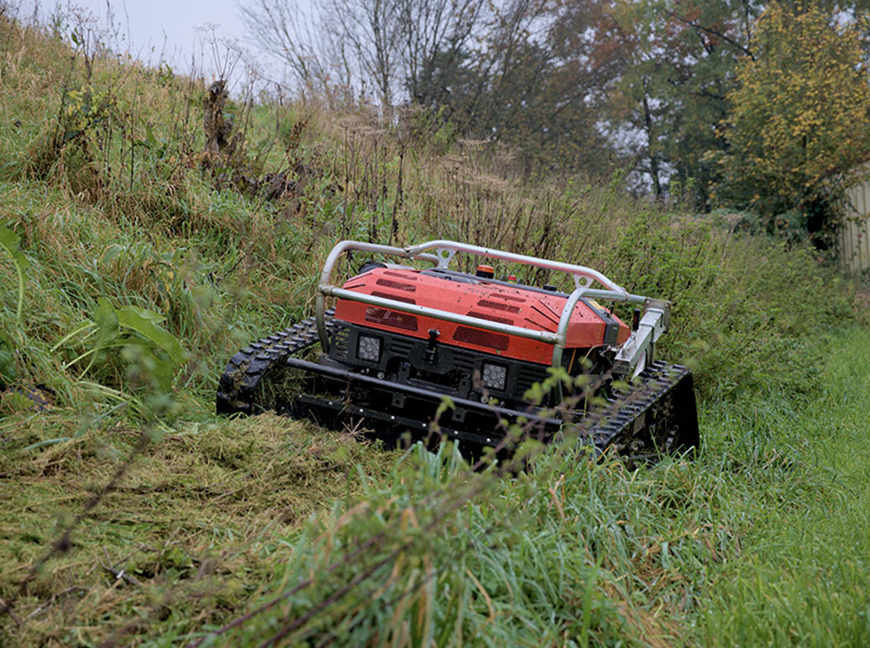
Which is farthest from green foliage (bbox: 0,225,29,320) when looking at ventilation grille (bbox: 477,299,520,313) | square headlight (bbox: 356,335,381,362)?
ventilation grille (bbox: 477,299,520,313)

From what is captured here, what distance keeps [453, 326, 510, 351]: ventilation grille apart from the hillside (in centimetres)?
74

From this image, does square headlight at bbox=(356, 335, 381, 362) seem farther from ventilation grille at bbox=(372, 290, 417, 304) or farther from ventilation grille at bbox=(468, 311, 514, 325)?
ventilation grille at bbox=(468, 311, 514, 325)

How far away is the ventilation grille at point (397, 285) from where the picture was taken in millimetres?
4539

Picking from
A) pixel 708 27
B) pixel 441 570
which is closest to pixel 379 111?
pixel 441 570

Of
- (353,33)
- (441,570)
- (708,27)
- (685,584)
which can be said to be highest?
(708,27)

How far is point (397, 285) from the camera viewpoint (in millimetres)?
4574

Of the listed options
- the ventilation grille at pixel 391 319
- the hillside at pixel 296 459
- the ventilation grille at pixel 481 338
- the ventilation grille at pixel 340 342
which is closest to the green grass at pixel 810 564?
the hillside at pixel 296 459

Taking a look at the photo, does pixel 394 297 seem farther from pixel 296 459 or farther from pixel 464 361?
pixel 296 459

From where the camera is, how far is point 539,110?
772 inches

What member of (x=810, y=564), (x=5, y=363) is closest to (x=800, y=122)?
(x=810, y=564)

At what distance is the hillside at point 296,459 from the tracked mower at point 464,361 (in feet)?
0.86

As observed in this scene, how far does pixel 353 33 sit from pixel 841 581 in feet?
45.8

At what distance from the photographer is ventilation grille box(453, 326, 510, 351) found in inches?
169

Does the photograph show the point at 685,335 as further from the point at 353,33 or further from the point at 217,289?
the point at 353,33
